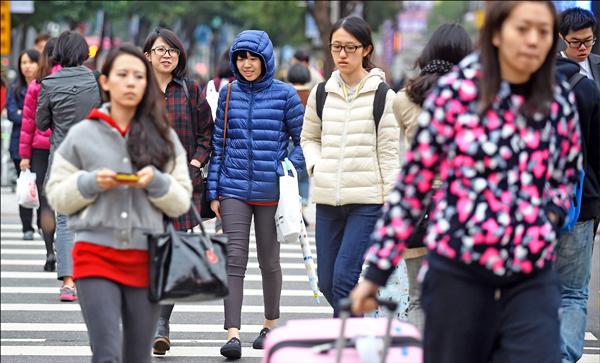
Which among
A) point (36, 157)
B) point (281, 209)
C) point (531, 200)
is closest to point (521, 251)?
point (531, 200)

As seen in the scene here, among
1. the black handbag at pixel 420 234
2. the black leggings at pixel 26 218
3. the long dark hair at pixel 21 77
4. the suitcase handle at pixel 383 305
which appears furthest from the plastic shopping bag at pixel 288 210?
the black leggings at pixel 26 218

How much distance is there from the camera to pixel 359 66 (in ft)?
25.1

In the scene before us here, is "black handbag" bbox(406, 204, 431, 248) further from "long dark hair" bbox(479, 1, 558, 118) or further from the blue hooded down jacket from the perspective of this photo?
"long dark hair" bbox(479, 1, 558, 118)

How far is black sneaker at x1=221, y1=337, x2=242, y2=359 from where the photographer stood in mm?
8414

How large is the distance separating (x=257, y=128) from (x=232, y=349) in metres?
1.35

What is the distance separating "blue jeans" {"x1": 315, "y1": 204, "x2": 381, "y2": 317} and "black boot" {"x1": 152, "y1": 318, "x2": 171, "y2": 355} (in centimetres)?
132

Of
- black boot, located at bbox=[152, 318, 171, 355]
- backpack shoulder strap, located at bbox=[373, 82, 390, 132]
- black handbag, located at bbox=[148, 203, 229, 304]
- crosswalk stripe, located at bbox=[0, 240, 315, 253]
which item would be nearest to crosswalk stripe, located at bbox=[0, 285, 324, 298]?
crosswalk stripe, located at bbox=[0, 240, 315, 253]

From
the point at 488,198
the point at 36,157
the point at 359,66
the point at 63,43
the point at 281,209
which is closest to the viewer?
the point at 488,198

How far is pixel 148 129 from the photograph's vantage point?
5.69 m

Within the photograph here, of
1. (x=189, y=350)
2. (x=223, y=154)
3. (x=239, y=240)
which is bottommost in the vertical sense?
(x=189, y=350)

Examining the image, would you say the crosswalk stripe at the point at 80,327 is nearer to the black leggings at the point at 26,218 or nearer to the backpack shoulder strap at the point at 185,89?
the backpack shoulder strap at the point at 185,89

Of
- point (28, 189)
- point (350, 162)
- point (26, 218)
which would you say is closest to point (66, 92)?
point (28, 189)

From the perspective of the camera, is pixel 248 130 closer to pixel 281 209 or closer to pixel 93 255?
pixel 281 209

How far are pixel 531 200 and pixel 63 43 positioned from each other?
6.13 meters
